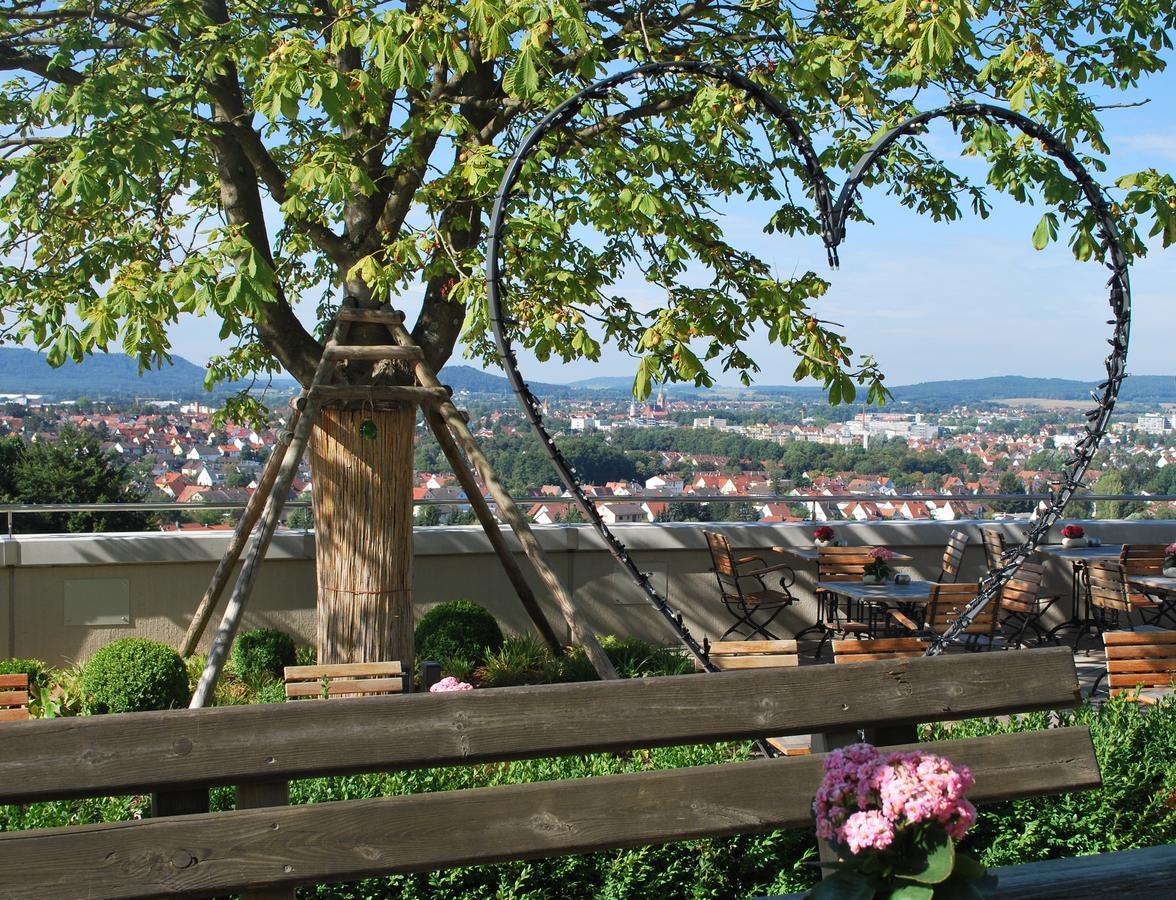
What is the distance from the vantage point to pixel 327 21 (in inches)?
326

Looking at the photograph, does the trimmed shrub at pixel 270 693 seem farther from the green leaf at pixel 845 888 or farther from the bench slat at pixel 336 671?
the green leaf at pixel 845 888

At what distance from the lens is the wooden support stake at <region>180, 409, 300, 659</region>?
26.6ft

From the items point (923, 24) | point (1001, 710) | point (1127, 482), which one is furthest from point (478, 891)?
point (1127, 482)

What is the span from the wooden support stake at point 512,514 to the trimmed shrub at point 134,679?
2379mm

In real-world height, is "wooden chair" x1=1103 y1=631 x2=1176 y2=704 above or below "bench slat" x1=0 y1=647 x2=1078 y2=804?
below

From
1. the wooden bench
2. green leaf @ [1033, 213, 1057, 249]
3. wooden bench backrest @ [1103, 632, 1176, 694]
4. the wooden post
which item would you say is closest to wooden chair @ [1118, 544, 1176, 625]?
wooden bench backrest @ [1103, 632, 1176, 694]

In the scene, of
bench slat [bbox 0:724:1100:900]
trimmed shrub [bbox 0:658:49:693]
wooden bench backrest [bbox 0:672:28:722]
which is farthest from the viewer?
trimmed shrub [bbox 0:658:49:693]

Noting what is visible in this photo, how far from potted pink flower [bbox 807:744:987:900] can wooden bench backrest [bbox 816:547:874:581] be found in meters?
8.02

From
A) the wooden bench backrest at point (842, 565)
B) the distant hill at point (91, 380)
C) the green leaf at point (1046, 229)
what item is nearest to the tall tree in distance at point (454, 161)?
the green leaf at point (1046, 229)

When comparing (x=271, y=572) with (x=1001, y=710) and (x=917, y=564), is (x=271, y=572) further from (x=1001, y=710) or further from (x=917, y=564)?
(x=1001, y=710)

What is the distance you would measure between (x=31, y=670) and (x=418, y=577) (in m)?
3.05

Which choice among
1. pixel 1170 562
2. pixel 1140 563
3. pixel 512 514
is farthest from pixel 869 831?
pixel 1140 563

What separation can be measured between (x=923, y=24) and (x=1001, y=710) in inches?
163

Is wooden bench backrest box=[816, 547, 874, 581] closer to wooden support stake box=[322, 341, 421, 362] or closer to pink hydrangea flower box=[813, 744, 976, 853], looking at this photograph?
wooden support stake box=[322, 341, 421, 362]
